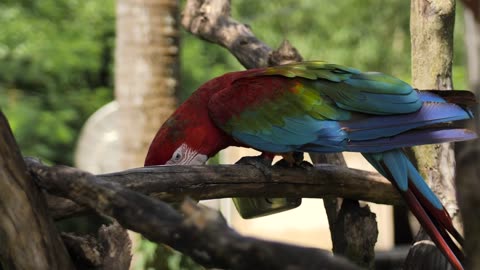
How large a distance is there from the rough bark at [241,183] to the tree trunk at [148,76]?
66.3 inches

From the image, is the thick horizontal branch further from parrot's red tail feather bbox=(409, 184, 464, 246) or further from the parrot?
parrot's red tail feather bbox=(409, 184, 464, 246)

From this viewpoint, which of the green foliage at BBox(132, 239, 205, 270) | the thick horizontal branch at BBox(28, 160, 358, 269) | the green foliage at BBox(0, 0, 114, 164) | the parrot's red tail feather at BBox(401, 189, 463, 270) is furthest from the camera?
the green foliage at BBox(0, 0, 114, 164)

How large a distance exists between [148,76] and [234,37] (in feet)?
3.29

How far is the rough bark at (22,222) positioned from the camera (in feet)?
4.77

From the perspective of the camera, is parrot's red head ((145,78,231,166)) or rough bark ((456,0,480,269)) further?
parrot's red head ((145,78,231,166))

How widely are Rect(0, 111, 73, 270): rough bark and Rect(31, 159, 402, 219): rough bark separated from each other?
0.09 m

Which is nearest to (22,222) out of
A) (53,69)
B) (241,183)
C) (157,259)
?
(241,183)

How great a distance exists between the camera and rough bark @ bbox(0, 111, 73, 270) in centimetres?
145

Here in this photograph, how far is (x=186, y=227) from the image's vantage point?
1.21 m

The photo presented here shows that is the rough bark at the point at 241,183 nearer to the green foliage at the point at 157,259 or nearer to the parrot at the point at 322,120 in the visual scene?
the parrot at the point at 322,120

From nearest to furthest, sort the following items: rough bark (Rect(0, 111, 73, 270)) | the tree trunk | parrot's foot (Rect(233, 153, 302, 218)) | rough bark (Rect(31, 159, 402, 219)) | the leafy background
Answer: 1. rough bark (Rect(0, 111, 73, 270))
2. rough bark (Rect(31, 159, 402, 219))
3. parrot's foot (Rect(233, 153, 302, 218))
4. the tree trunk
5. the leafy background

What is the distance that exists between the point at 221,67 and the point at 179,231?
240 inches

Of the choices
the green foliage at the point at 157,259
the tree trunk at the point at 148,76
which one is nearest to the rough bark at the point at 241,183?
the green foliage at the point at 157,259

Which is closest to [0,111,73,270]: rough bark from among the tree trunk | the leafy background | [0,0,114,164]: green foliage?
the tree trunk
